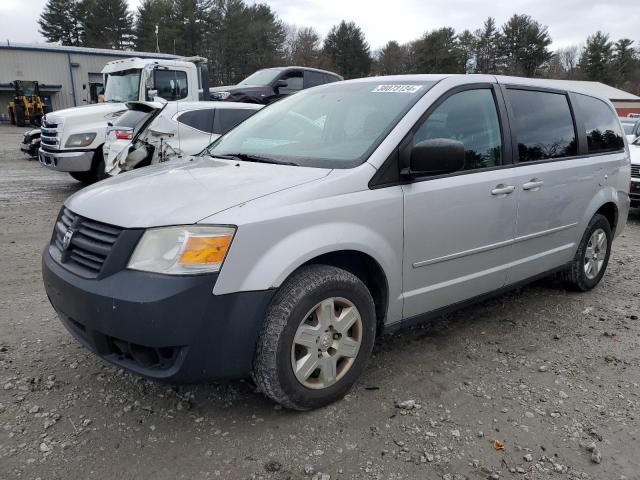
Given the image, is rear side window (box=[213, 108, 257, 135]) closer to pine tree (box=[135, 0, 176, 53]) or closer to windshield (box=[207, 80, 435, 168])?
windshield (box=[207, 80, 435, 168])

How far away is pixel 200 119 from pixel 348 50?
56.3 m

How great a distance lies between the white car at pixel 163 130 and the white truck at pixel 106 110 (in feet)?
3.01

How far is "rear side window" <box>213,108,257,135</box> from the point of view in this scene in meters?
8.41

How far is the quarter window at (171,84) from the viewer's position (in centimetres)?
1102

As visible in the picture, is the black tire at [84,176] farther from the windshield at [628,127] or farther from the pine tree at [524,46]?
the pine tree at [524,46]

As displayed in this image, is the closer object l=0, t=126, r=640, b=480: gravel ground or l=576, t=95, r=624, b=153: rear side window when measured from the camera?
l=0, t=126, r=640, b=480: gravel ground

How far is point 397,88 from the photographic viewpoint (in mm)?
3379

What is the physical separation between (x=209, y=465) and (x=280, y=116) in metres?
2.35

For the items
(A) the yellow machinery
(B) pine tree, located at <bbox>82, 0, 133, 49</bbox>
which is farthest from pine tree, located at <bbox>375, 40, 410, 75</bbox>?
(A) the yellow machinery

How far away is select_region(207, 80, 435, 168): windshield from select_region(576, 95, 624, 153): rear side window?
1.96 m

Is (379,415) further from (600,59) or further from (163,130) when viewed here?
(600,59)

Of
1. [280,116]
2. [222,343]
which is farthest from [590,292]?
[222,343]

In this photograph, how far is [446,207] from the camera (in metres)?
3.15

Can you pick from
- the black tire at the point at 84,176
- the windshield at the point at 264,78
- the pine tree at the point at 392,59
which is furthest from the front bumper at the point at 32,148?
the pine tree at the point at 392,59
